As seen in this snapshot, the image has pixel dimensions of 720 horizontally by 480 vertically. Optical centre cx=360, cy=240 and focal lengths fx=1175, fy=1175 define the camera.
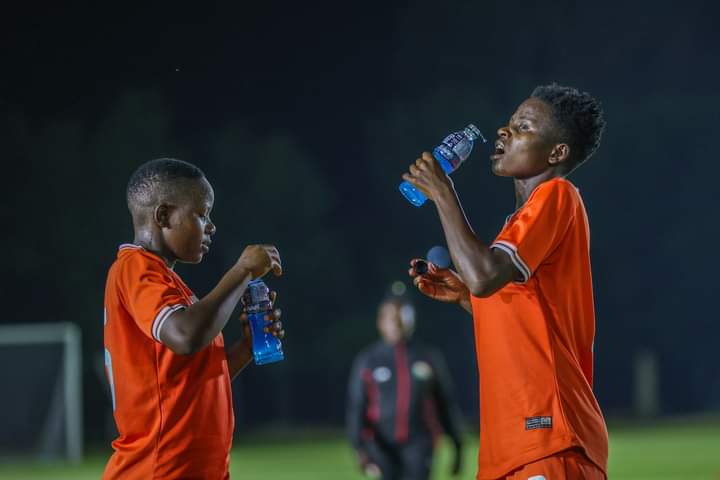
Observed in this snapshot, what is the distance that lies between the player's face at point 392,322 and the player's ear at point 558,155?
5.12 m

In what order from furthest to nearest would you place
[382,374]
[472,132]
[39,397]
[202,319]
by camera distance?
[39,397]
[382,374]
[472,132]
[202,319]

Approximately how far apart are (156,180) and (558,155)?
1576 millimetres

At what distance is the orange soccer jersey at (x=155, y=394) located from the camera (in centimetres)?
437

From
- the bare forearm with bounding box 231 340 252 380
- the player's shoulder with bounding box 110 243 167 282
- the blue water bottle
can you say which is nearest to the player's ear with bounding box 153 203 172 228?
the player's shoulder with bounding box 110 243 167 282

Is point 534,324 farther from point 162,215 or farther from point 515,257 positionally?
point 162,215

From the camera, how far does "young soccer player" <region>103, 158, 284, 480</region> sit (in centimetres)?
427

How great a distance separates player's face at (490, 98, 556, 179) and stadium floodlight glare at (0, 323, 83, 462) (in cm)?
1565

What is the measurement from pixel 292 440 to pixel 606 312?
66.9 feet

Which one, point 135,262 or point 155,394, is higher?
point 135,262

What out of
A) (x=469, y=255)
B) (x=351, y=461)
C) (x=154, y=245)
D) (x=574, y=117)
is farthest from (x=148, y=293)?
(x=351, y=461)

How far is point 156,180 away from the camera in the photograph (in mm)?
4633

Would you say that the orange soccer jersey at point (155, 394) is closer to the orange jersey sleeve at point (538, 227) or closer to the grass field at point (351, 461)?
the orange jersey sleeve at point (538, 227)

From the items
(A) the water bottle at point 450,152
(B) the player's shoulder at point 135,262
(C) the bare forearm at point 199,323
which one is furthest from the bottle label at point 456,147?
(B) the player's shoulder at point 135,262

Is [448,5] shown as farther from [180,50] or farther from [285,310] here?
[285,310]
